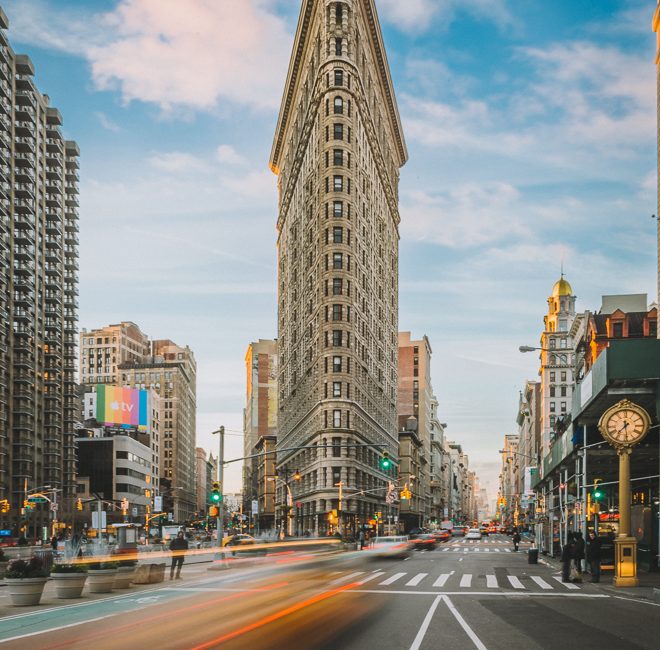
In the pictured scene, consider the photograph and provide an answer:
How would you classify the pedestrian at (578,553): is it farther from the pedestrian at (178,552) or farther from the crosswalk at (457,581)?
the pedestrian at (178,552)

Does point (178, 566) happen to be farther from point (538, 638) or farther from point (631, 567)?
point (538, 638)

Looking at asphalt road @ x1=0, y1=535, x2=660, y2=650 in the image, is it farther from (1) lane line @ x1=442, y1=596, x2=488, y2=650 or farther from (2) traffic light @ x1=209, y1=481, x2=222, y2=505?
(2) traffic light @ x1=209, y1=481, x2=222, y2=505

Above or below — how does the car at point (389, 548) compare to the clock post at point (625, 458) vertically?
below

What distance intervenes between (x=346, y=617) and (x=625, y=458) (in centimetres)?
1530

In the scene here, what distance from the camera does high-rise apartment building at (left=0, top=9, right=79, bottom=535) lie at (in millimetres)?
122250

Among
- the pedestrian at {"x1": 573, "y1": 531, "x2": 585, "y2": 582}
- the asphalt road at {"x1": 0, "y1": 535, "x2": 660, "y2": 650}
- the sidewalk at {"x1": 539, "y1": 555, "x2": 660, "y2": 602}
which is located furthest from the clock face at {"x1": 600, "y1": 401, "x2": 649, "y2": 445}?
the pedestrian at {"x1": 573, "y1": 531, "x2": 585, "y2": 582}

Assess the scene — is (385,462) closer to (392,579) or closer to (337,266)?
(392,579)

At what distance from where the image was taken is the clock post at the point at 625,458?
3083 cm

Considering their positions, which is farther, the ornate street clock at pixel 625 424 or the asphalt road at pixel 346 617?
the ornate street clock at pixel 625 424

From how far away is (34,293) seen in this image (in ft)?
444

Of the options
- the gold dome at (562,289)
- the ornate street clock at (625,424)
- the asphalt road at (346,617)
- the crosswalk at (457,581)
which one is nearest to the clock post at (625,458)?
the ornate street clock at (625,424)

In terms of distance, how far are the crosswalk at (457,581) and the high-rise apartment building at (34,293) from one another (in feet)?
284

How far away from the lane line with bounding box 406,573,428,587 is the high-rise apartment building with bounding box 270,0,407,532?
51.3 metres

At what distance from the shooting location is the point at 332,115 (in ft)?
327
